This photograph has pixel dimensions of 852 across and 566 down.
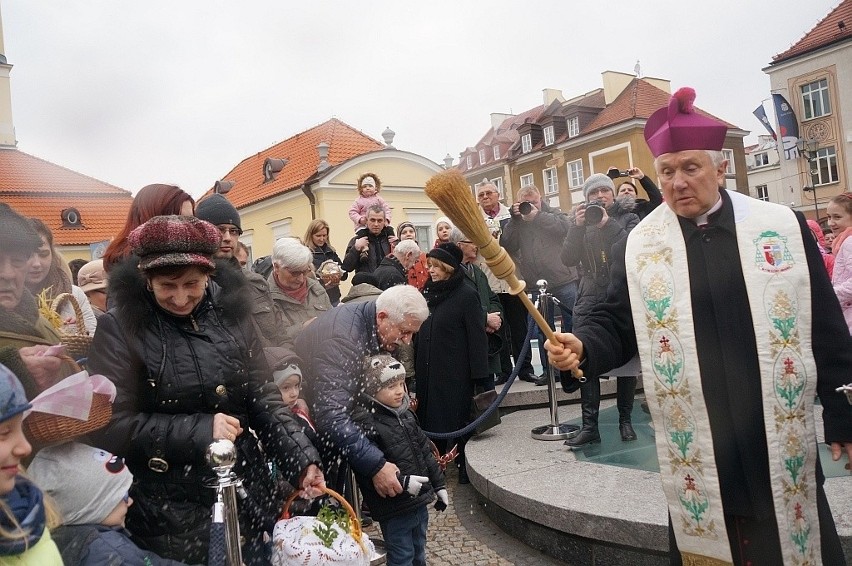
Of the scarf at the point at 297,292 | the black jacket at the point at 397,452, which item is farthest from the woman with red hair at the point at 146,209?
the scarf at the point at 297,292

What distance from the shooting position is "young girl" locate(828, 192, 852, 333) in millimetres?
5781

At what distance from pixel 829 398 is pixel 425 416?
12.3 ft

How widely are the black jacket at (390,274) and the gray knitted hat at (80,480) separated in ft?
13.9

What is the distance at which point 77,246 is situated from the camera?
3.64m

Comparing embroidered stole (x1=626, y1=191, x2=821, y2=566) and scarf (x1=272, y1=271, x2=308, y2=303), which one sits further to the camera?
scarf (x1=272, y1=271, x2=308, y2=303)

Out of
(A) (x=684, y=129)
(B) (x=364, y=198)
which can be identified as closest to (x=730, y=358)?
(A) (x=684, y=129)

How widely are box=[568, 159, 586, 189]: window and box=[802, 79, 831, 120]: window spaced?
10494 mm

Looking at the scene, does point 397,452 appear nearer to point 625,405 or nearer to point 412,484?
point 412,484

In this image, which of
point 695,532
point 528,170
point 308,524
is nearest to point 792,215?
point 695,532

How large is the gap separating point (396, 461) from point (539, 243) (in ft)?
13.3

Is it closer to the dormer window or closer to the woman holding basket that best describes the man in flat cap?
the woman holding basket

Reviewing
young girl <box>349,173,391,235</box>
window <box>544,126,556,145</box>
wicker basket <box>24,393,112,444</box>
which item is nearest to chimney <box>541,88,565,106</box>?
window <box>544,126,556,145</box>

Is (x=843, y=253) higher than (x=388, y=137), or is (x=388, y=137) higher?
(x=388, y=137)

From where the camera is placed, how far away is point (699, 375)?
2506 mm
